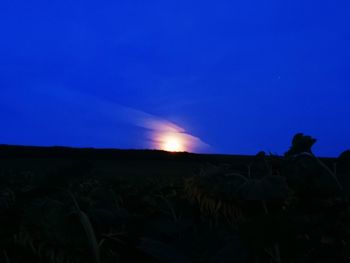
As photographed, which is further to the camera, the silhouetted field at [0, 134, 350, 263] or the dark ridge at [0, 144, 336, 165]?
the dark ridge at [0, 144, 336, 165]

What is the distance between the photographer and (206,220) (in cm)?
101

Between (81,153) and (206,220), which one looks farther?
(81,153)

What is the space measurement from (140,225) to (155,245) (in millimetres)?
173

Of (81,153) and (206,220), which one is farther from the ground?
(81,153)

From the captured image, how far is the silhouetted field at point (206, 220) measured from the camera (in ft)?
2.60

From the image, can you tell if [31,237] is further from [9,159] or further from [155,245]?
[9,159]

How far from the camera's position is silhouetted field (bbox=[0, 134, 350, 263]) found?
794mm

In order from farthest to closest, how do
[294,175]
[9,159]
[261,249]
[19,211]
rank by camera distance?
[9,159] < [294,175] < [19,211] < [261,249]

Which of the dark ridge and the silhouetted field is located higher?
the dark ridge

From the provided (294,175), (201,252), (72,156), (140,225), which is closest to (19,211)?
(140,225)

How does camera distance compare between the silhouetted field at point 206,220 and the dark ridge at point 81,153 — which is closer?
the silhouetted field at point 206,220

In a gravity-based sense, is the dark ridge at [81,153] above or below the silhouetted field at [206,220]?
above

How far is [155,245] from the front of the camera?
2.64 ft

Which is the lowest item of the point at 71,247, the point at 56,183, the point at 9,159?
the point at 71,247
